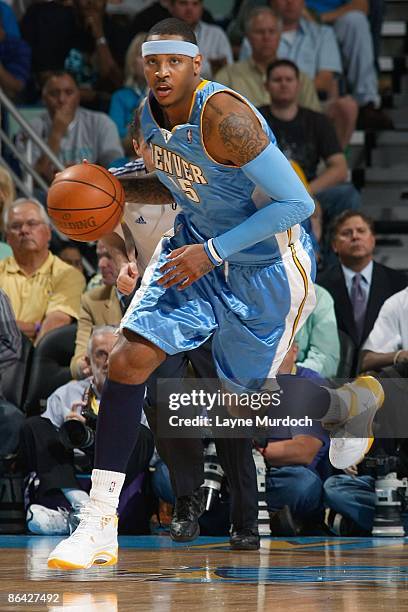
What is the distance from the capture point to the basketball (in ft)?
13.7

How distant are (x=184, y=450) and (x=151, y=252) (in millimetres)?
874

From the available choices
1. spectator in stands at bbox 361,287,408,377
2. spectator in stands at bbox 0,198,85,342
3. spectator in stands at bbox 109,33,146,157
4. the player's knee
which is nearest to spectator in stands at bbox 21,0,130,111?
spectator in stands at bbox 109,33,146,157

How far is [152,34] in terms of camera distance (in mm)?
4023

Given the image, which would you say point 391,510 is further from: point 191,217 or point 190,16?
point 190,16

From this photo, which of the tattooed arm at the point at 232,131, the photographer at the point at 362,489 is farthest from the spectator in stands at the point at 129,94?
the tattooed arm at the point at 232,131

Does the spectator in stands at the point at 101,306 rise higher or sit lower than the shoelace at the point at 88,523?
higher

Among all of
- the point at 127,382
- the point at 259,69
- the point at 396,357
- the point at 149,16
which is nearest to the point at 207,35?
the point at 149,16

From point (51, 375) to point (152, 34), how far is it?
282 cm

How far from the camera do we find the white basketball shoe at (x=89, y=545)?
369 centimetres

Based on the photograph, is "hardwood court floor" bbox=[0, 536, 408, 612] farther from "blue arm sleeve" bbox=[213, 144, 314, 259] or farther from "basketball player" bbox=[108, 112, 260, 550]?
"blue arm sleeve" bbox=[213, 144, 314, 259]

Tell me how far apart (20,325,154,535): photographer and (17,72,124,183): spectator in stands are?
9.04ft

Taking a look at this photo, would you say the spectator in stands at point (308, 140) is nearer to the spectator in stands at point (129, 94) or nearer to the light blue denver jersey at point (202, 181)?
the spectator in stands at point (129, 94)

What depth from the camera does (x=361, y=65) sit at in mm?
9219

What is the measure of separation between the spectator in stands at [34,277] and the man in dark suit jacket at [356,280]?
4.80ft
